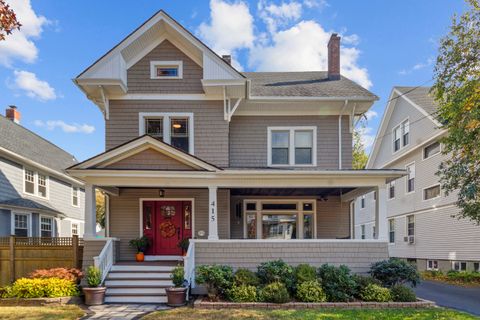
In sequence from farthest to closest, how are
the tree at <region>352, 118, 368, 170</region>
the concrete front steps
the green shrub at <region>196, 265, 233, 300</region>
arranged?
the tree at <region>352, 118, 368, 170</region>
the concrete front steps
the green shrub at <region>196, 265, 233, 300</region>

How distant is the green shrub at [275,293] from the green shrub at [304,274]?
20.5 inches

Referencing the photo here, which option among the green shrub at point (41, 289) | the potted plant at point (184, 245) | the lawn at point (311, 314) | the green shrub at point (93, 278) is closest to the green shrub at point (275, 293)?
the lawn at point (311, 314)

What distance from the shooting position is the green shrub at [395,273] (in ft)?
29.9

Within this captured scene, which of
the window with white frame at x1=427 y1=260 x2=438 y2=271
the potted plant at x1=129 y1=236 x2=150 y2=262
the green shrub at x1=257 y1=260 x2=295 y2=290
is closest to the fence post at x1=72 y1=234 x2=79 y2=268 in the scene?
the potted plant at x1=129 y1=236 x2=150 y2=262

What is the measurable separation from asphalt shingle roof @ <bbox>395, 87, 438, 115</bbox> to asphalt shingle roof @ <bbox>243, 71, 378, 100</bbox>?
6449mm

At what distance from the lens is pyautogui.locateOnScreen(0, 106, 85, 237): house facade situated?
1416cm

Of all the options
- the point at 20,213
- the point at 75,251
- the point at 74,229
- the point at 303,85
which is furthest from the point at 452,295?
the point at 74,229

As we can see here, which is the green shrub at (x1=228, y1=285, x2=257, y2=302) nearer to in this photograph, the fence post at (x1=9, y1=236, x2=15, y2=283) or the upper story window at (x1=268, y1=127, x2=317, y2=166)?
the upper story window at (x1=268, y1=127, x2=317, y2=166)

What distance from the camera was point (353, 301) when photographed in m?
8.57

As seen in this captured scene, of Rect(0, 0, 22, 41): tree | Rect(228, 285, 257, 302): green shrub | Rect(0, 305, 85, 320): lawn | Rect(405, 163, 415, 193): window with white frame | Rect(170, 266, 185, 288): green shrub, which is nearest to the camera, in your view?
Rect(0, 0, 22, 41): tree

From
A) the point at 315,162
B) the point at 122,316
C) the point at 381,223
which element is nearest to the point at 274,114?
the point at 315,162

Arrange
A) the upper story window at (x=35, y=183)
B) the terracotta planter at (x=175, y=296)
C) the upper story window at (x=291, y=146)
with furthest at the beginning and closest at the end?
the upper story window at (x=35, y=183) < the upper story window at (x=291, y=146) < the terracotta planter at (x=175, y=296)

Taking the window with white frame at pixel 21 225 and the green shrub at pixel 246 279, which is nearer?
the green shrub at pixel 246 279

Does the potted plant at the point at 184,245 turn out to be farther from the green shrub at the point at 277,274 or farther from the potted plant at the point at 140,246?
the green shrub at the point at 277,274
